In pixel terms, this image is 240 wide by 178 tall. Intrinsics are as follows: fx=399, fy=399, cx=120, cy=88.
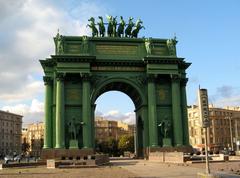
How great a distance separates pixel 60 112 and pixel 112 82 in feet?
28.3

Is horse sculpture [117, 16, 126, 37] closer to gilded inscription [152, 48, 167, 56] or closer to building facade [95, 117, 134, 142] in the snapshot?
gilded inscription [152, 48, 167, 56]

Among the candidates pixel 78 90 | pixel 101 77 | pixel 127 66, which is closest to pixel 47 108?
pixel 78 90

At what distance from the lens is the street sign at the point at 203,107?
18.7m

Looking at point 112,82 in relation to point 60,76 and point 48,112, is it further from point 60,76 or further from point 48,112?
point 48,112

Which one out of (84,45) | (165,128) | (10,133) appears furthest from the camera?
(10,133)

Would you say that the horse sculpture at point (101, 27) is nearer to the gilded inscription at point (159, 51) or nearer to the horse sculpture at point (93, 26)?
the horse sculpture at point (93, 26)

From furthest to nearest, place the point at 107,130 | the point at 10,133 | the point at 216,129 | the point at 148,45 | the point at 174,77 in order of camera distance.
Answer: the point at 107,130 → the point at 10,133 → the point at 216,129 → the point at 148,45 → the point at 174,77

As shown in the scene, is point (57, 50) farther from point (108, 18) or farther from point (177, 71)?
point (177, 71)

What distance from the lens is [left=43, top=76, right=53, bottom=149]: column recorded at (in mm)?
54669

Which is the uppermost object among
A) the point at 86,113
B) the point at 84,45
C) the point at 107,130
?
the point at 84,45

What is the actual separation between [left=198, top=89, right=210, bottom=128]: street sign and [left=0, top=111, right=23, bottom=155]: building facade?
5124 inches

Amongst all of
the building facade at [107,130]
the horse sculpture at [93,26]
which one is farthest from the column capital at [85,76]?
the building facade at [107,130]

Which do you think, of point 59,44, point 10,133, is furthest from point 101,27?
point 10,133

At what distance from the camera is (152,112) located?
2172 inches
